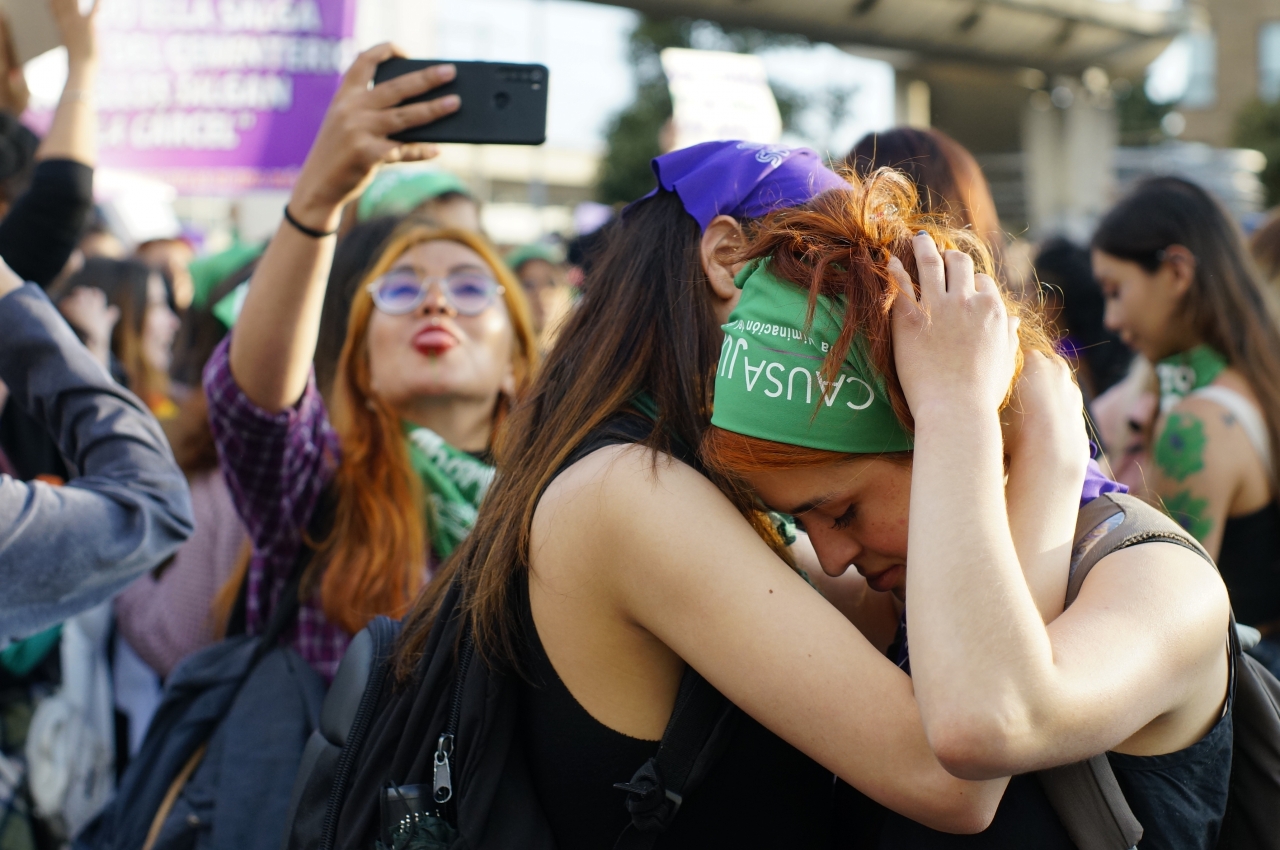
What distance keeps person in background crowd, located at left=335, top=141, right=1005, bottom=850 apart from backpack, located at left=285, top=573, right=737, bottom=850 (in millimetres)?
26

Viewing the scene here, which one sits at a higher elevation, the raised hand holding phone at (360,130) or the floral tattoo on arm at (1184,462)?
the raised hand holding phone at (360,130)

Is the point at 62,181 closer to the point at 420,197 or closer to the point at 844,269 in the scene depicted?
the point at 420,197

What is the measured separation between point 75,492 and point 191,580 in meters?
1.29

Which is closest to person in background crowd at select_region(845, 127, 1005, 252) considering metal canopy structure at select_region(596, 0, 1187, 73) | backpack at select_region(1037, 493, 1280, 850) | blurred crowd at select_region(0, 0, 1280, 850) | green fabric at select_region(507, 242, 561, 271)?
blurred crowd at select_region(0, 0, 1280, 850)

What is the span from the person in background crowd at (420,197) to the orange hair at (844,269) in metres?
2.09

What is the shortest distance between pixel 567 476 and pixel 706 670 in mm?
341

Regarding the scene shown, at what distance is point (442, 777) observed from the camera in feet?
5.23

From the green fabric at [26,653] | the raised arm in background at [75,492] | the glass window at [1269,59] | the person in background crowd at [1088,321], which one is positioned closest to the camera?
the raised arm in background at [75,492]

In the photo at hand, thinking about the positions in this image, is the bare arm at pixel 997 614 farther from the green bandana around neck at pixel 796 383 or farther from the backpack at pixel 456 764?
the backpack at pixel 456 764

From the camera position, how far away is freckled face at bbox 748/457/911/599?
1503 mm

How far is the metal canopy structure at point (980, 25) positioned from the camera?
16.4 metres

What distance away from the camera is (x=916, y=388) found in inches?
54.6

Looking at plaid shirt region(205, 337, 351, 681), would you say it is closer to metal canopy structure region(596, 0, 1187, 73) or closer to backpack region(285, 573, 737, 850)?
backpack region(285, 573, 737, 850)

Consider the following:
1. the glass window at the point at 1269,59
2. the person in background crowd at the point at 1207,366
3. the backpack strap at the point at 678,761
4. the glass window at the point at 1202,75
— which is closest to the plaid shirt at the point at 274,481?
the backpack strap at the point at 678,761
